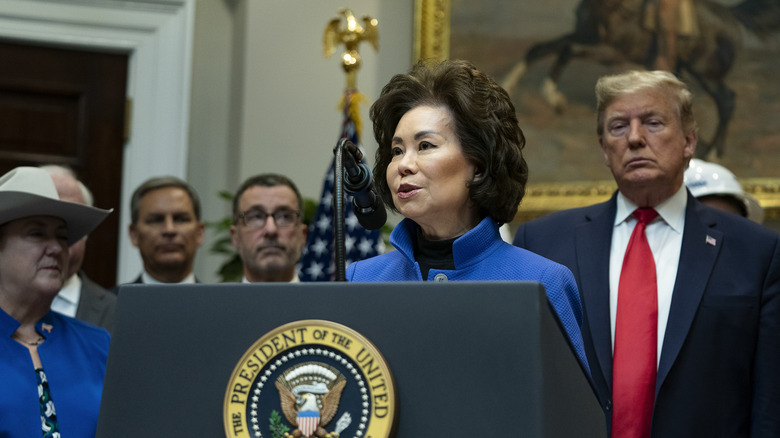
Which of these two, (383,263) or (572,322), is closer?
(572,322)

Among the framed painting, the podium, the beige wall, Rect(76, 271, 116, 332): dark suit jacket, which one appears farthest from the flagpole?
the beige wall

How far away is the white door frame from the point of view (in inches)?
235

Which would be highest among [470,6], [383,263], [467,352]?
[470,6]

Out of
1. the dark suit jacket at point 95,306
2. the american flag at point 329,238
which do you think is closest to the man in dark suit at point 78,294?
the dark suit jacket at point 95,306

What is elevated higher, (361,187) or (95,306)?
(361,187)

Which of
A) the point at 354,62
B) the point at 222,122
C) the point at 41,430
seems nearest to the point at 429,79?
the point at 41,430

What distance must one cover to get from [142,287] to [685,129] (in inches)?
95.1

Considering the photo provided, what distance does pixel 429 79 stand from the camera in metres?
2.08

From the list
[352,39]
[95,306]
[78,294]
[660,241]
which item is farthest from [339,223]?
[352,39]

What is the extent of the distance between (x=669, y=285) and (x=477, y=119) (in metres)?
1.35

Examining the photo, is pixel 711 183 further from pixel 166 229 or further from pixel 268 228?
pixel 166 229

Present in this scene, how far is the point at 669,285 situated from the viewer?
306 centimetres

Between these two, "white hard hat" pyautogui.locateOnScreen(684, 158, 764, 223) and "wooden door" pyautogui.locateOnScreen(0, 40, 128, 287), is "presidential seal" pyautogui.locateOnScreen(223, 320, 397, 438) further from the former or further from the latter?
"wooden door" pyautogui.locateOnScreen(0, 40, 128, 287)

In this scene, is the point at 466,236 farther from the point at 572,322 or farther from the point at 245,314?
the point at 245,314
